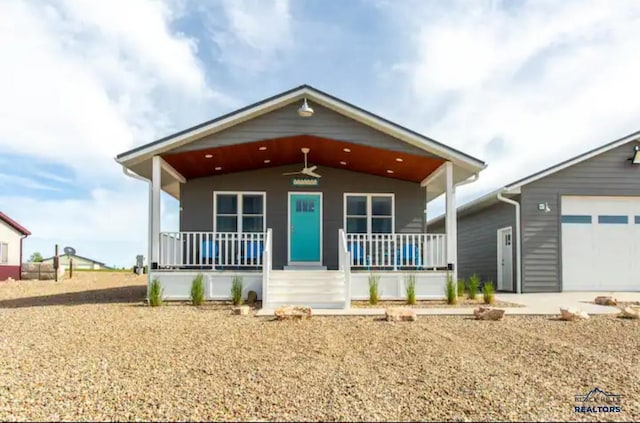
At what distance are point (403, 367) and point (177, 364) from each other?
6.96 ft

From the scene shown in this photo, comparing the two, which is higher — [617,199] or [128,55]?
[128,55]

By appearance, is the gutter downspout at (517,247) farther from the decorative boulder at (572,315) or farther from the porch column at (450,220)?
the decorative boulder at (572,315)

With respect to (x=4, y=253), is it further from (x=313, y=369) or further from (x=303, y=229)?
(x=313, y=369)

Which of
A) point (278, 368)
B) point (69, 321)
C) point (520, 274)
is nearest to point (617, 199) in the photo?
point (520, 274)

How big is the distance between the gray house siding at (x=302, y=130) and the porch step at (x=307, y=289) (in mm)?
2768

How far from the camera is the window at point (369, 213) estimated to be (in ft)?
41.2

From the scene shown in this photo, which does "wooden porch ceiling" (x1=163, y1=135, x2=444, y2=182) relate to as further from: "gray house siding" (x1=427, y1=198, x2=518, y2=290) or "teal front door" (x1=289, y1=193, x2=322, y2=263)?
"gray house siding" (x1=427, y1=198, x2=518, y2=290)

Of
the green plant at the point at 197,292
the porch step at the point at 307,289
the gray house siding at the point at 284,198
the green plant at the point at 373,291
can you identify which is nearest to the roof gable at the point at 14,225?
the gray house siding at the point at 284,198

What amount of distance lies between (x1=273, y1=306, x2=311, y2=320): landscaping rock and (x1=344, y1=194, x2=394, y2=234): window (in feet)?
16.8

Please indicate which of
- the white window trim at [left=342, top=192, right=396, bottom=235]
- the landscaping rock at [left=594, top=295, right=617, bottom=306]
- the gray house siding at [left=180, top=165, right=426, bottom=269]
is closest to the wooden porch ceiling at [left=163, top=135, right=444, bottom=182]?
the gray house siding at [left=180, top=165, right=426, bottom=269]

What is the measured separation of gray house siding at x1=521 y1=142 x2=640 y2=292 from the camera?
40.9 feet

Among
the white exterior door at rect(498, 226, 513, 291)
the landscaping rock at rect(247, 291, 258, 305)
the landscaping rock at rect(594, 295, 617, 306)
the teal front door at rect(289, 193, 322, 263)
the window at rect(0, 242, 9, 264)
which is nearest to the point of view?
the landscaping rock at rect(594, 295, 617, 306)

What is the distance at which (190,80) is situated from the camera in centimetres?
1056

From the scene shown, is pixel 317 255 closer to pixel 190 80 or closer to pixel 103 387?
pixel 190 80
